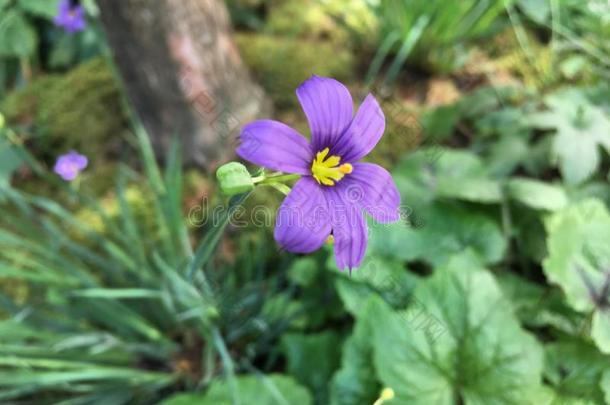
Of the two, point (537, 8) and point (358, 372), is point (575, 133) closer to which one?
point (537, 8)

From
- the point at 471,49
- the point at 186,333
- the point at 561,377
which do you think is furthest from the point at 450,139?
the point at 186,333

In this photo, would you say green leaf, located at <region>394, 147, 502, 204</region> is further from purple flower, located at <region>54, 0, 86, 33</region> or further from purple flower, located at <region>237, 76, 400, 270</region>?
purple flower, located at <region>54, 0, 86, 33</region>

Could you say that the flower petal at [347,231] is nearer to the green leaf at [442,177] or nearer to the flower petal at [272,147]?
the flower petal at [272,147]

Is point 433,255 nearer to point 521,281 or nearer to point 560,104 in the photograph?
point 521,281

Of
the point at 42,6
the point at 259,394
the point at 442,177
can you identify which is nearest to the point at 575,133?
the point at 442,177

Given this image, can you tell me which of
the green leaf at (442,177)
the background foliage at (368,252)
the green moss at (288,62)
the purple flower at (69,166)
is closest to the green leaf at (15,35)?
the background foliage at (368,252)

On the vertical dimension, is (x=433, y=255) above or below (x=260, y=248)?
below
